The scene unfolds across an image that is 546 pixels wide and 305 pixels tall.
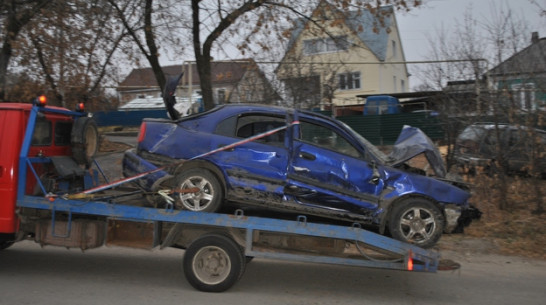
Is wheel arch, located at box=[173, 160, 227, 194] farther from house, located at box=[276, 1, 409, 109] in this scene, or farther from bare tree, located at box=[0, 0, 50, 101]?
bare tree, located at box=[0, 0, 50, 101]

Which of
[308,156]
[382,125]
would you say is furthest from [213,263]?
[382,125]

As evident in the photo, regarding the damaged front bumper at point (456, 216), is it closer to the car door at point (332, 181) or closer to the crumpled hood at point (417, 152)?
the crumpled hood at point (417, 152)

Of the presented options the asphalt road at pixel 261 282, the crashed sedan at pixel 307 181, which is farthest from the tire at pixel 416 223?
the asphalt road at pixel 261 282

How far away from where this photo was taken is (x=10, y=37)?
36.5ft

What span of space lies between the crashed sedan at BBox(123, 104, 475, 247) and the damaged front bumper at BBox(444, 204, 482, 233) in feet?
0.04

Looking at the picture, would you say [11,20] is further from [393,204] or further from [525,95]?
[525,95]

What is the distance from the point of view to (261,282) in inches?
227

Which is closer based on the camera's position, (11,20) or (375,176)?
(375,176)

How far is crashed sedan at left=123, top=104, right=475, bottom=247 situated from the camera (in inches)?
210

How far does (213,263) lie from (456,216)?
3.01 meters

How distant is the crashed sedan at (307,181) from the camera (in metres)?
5.34

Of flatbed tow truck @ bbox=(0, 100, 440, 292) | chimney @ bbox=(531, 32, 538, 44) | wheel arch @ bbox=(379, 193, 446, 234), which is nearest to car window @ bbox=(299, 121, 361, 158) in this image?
wheel arch @ bbox=(379, 193, 446, 234)

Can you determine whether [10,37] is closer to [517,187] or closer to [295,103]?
[295,103]

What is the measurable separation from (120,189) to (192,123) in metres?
1.57
